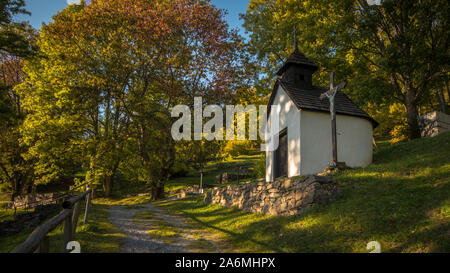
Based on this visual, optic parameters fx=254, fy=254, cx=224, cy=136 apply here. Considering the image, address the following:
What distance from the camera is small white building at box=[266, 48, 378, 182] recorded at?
41.5 feet

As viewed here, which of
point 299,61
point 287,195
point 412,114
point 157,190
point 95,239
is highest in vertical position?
point 299,61

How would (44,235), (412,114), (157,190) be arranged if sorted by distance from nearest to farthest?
(44,235) → (412,114) → (157,190)

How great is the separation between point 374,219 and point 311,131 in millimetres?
6847

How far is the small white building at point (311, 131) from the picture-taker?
12.6 metres

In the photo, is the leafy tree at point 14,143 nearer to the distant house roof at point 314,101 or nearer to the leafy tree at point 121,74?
the leafy tree at point 121,74

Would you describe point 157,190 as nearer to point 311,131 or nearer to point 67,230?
point 311,131

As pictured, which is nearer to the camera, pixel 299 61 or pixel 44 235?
pixel 44 235

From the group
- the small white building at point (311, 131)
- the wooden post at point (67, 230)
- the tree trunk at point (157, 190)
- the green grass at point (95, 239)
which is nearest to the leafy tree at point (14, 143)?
the tree trunk at point (157, 190)

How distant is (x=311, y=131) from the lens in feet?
41.9

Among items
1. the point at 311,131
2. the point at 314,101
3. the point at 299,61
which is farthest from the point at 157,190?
the point at 299,61

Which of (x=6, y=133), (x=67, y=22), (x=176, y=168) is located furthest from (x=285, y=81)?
(x=6, y=133)

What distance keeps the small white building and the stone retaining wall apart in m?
2.66

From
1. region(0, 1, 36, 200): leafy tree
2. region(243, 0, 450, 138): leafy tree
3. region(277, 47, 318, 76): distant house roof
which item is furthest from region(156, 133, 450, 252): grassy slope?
region(0, 1, 36, 200): leafy tree

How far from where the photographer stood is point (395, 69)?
40.7 feet
